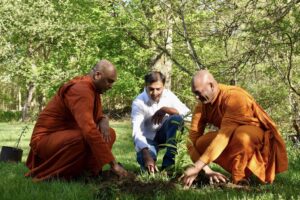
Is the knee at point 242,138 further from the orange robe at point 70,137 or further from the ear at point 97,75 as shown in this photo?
the ear at point 97,75

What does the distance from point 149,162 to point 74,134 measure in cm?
102

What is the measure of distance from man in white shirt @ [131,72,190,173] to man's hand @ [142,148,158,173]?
2 cm

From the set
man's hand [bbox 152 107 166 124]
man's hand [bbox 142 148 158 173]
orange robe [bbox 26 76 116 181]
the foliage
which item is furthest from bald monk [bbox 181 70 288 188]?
the foliage

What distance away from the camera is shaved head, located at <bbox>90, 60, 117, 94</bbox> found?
512 cm

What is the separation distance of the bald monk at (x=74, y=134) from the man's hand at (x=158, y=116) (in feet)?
2.95

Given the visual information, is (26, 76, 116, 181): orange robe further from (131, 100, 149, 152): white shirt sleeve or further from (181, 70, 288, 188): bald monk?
(181, 70, 288, 188): bald monk

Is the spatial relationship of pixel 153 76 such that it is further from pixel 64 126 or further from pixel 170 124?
pixel 64 126

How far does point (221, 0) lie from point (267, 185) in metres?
4.59

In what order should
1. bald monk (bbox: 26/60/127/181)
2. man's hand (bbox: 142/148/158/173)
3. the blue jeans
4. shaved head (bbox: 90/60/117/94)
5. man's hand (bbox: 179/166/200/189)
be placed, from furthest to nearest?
1. the blue jeans
2. man's hand (bbox: 142/148/158/173)
3. shaved head (bbox: 90/60/117/94)
4. bald monk (bbox: 26/60/127/181)
5. man's hand (bbox: 179/166/200/189)

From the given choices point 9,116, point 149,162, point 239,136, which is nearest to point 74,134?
point 149,162

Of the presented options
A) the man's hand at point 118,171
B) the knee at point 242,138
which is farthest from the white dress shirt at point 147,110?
the knee at point 242,138

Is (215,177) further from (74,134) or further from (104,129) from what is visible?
(74,134)

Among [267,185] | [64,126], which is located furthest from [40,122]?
[267,185]

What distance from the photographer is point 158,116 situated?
6.26m
